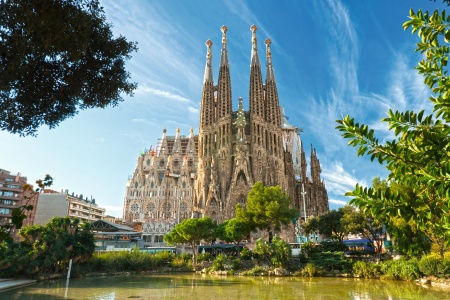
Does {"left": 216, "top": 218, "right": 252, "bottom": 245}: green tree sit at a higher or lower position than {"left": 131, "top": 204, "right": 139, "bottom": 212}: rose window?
lower

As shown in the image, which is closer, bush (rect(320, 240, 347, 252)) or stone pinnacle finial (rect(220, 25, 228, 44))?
bush (rect(320, 240, 347, 252))

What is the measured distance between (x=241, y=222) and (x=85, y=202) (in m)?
48.2

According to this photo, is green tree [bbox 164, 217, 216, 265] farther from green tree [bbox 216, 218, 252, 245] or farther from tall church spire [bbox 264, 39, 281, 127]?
tall church spire [bbox 264, 39, 281, 127]

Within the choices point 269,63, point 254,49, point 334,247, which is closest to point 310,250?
point 334,247

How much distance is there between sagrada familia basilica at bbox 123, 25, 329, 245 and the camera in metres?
55.8

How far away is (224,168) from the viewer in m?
58.1

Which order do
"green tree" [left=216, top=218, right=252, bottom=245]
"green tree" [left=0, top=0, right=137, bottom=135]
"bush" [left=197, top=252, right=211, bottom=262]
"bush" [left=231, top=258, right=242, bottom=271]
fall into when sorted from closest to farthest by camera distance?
"green tree" [left=0, top=0, right=137, bottom=135], "bush" [left=231, top=258, right=242, bottom=271], "bush" [left=197, top=252, right=211, bottom=262], "green tree" [left=216, top=218, right=252, bottom=245]

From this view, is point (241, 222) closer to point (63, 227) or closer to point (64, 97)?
point (63, 227)

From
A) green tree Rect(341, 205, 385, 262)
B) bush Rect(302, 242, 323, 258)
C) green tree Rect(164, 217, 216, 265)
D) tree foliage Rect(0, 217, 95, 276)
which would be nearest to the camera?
tree foliage Rect(0, 217, 95, 276)

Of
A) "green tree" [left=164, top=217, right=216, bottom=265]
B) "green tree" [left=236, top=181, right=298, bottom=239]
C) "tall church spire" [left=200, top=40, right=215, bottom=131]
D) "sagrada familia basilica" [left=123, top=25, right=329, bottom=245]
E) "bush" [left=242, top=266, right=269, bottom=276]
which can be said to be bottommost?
"bush" [left=242, top=266, right=269, bottom=276]

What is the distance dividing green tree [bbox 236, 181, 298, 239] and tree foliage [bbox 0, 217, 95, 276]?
16.6 meters

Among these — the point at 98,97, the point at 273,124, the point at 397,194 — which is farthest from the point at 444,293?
the point at 273,124

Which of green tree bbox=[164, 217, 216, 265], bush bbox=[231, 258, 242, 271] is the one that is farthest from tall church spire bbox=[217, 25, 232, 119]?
bush bbox=[231, 258, 242, 271]

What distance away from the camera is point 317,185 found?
67.4m
